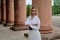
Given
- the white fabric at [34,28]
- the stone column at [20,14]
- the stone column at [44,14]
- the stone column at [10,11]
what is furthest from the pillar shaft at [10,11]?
the white fabric at [34,28]

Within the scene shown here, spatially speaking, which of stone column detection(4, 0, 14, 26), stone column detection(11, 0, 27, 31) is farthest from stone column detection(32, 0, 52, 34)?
stone column detection(4, 0, 14, 26)

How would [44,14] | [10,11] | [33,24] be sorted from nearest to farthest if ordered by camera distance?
[33,24] < [44,14] < [10,11]

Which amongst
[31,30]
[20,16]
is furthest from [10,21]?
[31,30]

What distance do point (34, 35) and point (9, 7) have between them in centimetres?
1456

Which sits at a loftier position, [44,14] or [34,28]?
[44,14]

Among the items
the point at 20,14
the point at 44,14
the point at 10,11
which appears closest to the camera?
the point at 44,14

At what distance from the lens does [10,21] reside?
21500 mm

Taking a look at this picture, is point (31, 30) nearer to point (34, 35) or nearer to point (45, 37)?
point (34, 35)

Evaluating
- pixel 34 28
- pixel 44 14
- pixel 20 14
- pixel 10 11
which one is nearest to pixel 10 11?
pixel 10 11

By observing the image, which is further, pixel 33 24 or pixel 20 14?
pixel 20 14

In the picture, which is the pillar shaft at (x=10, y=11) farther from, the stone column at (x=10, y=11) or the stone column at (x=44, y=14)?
the stone column at (x=44, y=14)

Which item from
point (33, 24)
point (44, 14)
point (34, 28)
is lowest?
point (34, 28)

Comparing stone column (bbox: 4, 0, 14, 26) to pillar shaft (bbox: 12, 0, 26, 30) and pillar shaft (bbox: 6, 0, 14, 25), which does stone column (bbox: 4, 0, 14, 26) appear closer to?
pillar shaft (bbox: 6, 0, 14, 25)

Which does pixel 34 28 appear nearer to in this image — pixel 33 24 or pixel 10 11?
pixel 33 24
